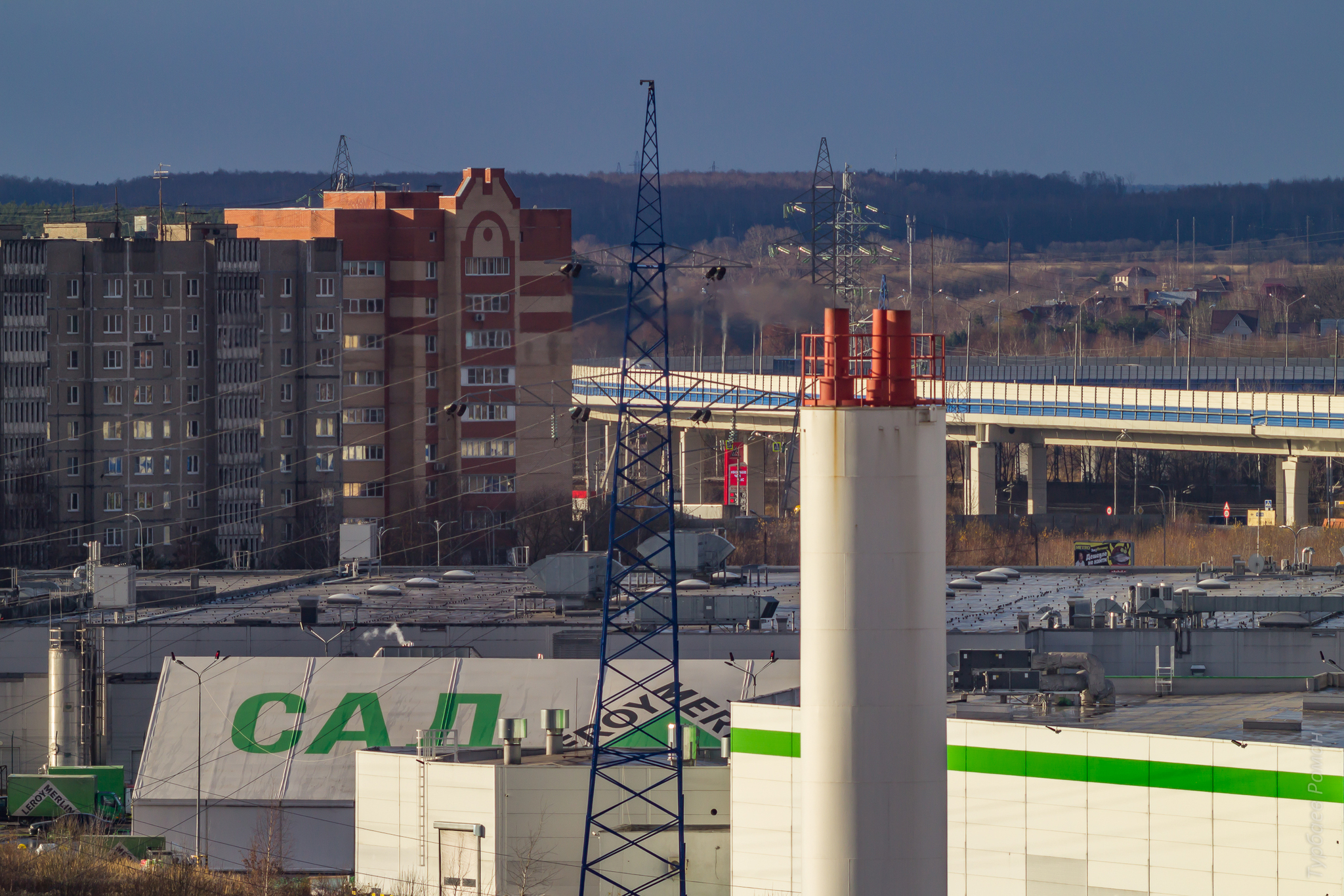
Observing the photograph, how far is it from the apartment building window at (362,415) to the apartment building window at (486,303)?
371 inches

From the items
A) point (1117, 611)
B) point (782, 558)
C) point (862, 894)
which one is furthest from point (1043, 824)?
point (782, 558)

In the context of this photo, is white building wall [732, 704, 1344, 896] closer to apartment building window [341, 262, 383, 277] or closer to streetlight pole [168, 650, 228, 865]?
streetlight pole [168, 650, 228, 865]

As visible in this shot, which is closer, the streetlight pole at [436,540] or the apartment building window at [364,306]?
the streetlight pole at [436,540]

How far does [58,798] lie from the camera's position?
2137 inches

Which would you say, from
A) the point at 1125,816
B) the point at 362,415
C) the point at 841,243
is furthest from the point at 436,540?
the point at 1125,816

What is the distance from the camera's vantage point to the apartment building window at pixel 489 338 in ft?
422

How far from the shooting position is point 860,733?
1972 centimetres

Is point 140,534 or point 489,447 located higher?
point 489,447

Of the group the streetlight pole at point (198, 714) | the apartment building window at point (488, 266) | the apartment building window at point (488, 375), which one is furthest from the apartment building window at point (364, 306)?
the streetlight pole at point (198, 714)

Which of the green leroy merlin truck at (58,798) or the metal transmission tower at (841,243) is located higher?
the metal transmission tower at (841,243)

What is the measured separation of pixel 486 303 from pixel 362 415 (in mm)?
11380

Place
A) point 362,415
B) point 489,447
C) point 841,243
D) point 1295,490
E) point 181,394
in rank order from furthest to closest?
point 489,447 < point 362,415 < point 181,394 < point 1295,490 < point 841,243

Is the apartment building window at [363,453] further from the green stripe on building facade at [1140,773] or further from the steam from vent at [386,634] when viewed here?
the green stripe on building facade at [1140,773]

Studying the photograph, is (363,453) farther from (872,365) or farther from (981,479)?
(872,365)
